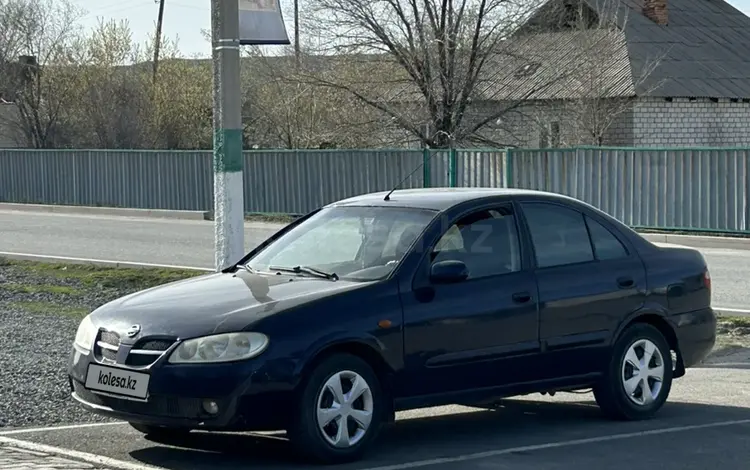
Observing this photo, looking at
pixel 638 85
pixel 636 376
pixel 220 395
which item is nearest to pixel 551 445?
pixel 636 376

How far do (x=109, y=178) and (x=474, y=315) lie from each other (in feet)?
96.6

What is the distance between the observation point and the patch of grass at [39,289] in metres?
15.4

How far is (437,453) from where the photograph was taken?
284 inches

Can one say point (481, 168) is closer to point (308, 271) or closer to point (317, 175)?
point (317, 175)

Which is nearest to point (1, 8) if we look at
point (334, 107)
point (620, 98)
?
point (334, 107)

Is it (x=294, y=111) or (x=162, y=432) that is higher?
(x=294, y=111)

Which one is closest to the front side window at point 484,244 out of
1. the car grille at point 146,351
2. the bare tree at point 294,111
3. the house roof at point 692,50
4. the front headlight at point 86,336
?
the car grille at point 146,351

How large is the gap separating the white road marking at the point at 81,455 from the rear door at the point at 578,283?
2.60 m

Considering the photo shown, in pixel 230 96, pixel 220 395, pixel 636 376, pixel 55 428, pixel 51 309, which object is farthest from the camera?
pixel 51 309

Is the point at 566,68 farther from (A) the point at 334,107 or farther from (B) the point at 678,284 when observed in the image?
(B) the point at 678,284

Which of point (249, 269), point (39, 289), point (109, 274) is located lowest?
point (39, 289)

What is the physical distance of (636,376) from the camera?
8.24 m

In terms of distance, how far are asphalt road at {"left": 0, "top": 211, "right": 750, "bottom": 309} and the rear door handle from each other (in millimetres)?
6304

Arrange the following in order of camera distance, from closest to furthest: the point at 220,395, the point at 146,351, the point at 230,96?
1. the point at 220,395
2. the point at 146,351
3. the point at 230,96
